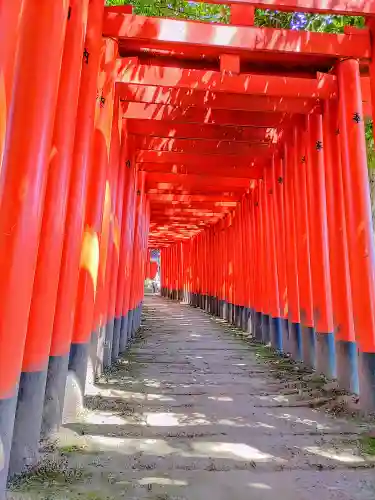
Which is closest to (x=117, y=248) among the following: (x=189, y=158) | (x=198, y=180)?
(x=189, y=158)

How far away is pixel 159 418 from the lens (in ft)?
12.7

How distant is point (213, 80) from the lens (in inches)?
200

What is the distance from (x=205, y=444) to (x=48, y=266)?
2054mm

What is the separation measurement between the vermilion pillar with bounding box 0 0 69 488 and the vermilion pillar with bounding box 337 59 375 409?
11.6 ft

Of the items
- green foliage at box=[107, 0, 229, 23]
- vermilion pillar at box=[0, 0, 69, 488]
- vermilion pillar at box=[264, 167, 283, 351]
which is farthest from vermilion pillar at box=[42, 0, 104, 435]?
vermilion pillar at box=[264, 167, 283, 351]

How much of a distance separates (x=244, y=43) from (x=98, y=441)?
480cm

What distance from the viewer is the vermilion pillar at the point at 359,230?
4141mm

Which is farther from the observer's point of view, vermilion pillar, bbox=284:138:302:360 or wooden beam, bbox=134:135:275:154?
wooden beam, bbox=134:135:275:154

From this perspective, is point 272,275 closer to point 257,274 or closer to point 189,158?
point 257,274

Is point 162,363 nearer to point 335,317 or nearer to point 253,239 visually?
point 335,317

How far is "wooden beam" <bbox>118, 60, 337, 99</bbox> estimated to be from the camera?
5074mm

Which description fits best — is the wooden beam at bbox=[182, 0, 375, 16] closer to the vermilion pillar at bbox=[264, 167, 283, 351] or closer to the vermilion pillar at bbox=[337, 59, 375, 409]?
the vermilion pillar at bbox=[337, 59, 375, 409]

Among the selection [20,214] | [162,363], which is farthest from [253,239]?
[20,214]

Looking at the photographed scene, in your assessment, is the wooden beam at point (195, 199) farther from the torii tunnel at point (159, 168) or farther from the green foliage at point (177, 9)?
the green foliage at point (177, 9)
